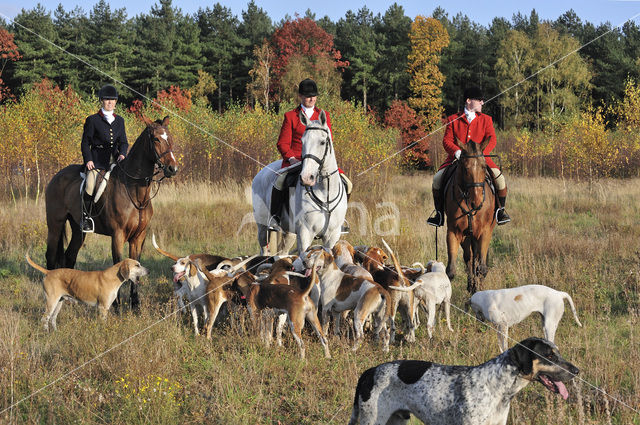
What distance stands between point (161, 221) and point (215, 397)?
9.92 metres

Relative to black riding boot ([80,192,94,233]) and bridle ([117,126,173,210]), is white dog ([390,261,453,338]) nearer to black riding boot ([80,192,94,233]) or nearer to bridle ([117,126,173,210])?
bridle ([117,126,173,210])

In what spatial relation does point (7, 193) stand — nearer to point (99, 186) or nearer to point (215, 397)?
point (99, 186)

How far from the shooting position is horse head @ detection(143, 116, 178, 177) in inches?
323

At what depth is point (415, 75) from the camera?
45125 millimetres

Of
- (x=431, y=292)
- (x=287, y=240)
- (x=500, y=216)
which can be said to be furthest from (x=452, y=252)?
(x=287, y=240)

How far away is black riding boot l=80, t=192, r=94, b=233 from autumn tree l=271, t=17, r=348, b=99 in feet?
108

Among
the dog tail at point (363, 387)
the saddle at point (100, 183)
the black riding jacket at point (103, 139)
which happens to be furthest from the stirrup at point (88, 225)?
the dog tail at point (363, 387)

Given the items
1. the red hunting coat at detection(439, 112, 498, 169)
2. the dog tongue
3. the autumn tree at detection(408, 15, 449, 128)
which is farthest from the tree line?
the dog tongue

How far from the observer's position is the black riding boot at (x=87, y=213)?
29.2 feet

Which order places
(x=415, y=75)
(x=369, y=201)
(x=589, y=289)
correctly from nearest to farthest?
1. (x=589, y=289)
2. (x=369, y=201)
3. (x=415, y=75)

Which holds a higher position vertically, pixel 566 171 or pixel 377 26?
pixel 377 26

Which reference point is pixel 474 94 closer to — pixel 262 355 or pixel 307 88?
pixel 307 88

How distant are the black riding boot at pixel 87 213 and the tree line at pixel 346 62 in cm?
3224

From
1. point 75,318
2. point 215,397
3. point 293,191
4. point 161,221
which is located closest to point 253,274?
point 293,191
